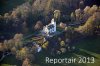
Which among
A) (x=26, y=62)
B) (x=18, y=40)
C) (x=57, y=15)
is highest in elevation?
(x=57, y=15)

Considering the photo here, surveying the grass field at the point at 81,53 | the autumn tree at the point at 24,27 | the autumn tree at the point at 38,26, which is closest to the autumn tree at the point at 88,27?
the grass field at the point at 81,53

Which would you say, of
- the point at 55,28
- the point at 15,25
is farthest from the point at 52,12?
the point at 15,25

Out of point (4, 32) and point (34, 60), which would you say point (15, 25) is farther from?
point (34, 60)

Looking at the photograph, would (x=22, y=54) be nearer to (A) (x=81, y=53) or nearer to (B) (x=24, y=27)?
(B) (x=24, y=27)

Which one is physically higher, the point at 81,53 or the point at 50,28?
the point at 50,28

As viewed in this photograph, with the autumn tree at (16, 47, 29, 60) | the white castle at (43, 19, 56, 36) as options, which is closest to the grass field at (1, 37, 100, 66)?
the autumn tree at (16, 47, 29, 60)

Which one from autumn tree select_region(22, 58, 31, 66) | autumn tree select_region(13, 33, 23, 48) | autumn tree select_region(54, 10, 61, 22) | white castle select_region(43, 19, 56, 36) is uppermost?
autumn tree select_region(54, 10, 61, 22)

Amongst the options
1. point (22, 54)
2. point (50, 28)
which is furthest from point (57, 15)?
point (22, 54)

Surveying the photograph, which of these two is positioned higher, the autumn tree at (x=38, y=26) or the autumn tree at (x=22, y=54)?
the autumn tree at (x=38, y=26)

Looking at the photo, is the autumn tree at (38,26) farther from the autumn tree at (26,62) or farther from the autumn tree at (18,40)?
the autumn tree at (26,62)

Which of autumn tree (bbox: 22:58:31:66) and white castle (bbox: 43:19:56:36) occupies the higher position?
white castle (bbox: 43:19:56:36)

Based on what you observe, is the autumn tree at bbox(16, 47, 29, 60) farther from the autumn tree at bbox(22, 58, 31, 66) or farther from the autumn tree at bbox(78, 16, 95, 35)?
the autumn tree at bbox(78, 16, 95, 35)
